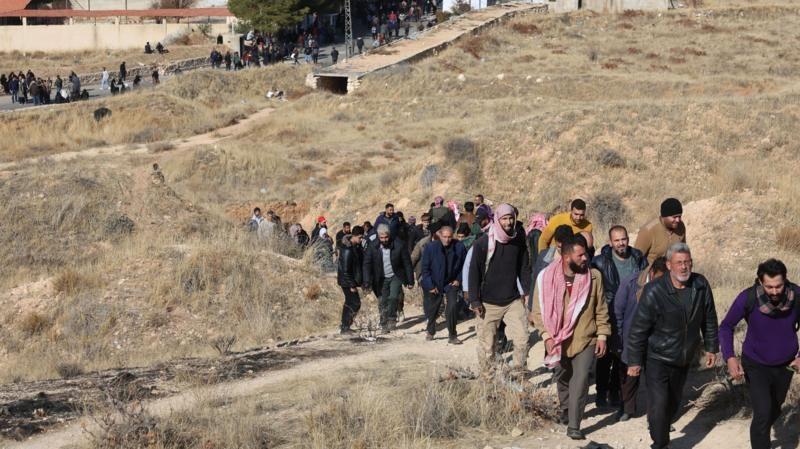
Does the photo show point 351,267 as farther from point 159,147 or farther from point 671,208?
point 159,147

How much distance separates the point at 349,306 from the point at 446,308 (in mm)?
1711

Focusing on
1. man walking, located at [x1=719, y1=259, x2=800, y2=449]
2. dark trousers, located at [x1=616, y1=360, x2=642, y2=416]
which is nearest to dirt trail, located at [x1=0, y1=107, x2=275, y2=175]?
dark trousers, located at [x1=616, y1=360, x2=642, y2=416]

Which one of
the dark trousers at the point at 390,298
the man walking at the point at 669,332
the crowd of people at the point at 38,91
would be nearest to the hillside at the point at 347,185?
the dark trousers at the point at 390,298

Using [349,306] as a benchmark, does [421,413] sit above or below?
above

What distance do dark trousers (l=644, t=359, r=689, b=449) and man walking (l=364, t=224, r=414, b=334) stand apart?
17.7 feet

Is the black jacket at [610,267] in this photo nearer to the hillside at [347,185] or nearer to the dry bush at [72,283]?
the hillside at [347,185]

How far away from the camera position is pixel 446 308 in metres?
11.7

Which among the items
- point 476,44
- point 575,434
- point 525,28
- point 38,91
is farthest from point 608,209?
point 525,28

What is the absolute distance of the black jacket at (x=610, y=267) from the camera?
27.9 feet

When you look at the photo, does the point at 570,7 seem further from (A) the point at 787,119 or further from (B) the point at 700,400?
(B) the point at 700,400

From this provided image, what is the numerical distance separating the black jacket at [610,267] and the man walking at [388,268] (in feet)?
13.0

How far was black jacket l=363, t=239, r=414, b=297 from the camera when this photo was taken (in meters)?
12.4

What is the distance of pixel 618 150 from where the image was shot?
24.6m

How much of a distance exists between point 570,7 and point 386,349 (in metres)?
49.0
